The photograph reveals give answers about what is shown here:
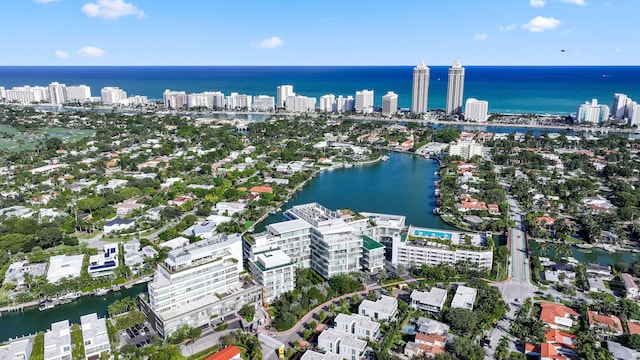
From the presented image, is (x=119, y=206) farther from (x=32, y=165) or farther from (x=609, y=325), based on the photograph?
(x=609, y=325)

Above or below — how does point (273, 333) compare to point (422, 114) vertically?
below

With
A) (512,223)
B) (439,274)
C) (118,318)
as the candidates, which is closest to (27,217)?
(118,318)

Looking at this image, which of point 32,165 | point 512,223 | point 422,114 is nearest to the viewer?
point 512,223

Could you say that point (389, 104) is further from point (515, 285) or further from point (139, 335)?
point (139, 335)

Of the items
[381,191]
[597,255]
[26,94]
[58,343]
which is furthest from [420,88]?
[26,94]

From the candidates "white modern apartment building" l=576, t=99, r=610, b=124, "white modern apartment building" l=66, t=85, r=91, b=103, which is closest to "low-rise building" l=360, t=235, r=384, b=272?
"white modern apartment building" l=576, t=99, r=610, b=124

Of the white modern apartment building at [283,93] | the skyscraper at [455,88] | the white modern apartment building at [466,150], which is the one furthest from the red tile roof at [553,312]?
the white modern apartment building at [283,93]
